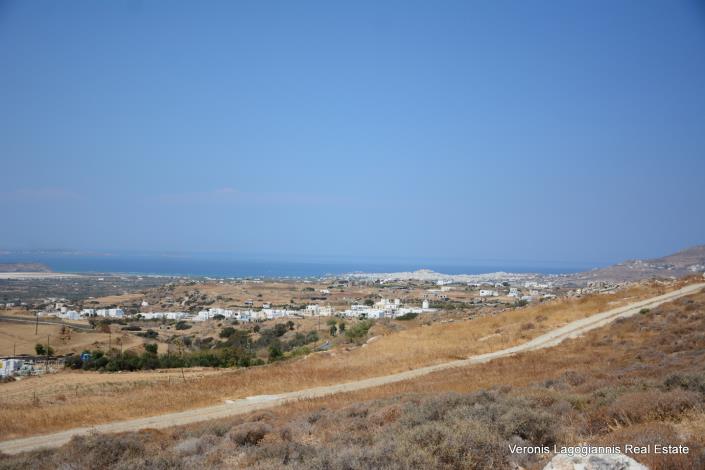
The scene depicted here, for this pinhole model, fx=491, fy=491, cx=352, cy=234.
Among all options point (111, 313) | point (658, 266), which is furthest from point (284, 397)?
point (658, 266)

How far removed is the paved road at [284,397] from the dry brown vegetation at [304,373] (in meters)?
0.83

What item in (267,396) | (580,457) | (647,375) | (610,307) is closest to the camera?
(580,457)

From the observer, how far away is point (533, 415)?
28.1 ft

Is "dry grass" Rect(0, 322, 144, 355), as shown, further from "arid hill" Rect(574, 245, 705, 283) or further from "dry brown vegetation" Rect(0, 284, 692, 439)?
"arid hill" Rect(574, 245, 705, 283)

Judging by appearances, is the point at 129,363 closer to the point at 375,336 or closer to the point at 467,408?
the point at 375,336

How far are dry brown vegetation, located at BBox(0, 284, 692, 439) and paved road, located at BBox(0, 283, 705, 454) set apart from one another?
2.73 feet

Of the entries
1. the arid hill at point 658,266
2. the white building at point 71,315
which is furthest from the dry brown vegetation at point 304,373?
the arid hill at point 658,266

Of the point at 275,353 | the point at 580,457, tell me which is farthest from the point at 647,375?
the point at 275,353

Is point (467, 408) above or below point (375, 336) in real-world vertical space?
above

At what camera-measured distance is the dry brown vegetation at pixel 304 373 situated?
51.2 ft

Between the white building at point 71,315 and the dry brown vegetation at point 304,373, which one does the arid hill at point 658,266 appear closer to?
the dry brown vegetation at point 304,373

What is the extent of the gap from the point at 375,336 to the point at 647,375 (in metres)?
25.4

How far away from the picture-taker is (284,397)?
18.3 m

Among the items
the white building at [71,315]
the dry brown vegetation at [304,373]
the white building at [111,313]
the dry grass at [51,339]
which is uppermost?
the dry brown vegetation at [304,373]
